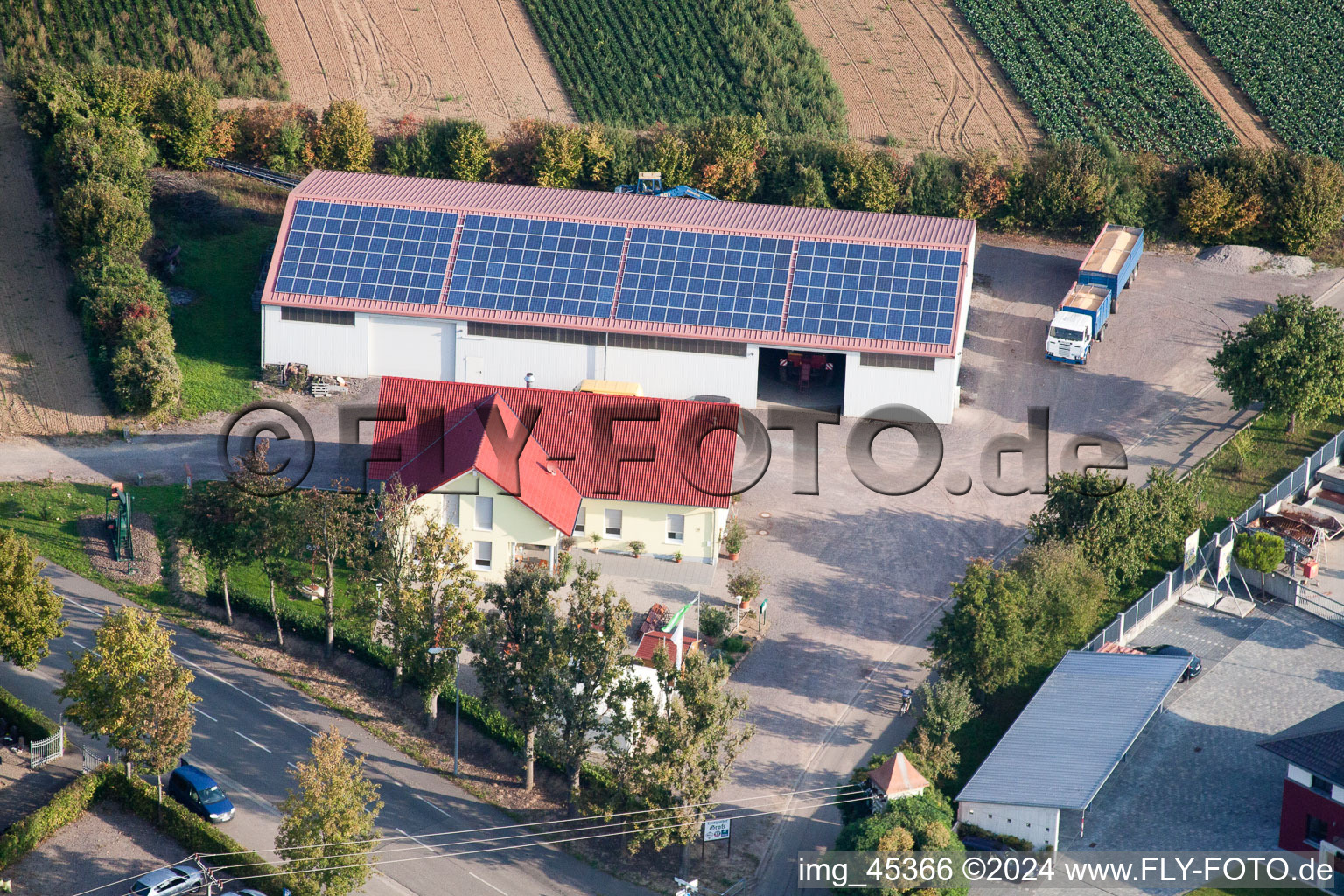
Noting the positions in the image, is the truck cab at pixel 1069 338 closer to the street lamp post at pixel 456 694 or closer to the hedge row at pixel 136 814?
the street lamp post at pixel 456 694

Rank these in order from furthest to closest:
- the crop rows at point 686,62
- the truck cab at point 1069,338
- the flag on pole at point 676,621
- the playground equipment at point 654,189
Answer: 1. the crop rows at point 686,62
2. the playground equipment at point 654,189
3. the truck cab at point 1069,338
4. the flag on pole at point 676,621

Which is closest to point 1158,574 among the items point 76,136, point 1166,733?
point 1166,733

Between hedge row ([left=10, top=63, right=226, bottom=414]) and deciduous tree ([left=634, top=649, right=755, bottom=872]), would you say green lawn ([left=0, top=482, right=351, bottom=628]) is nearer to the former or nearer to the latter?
hedge row ([left=10, top=63, right=226, bottom=414])

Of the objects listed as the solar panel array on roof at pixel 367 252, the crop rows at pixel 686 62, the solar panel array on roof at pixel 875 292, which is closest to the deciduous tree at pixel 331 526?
the solar panel array on roof at pixel 367 252

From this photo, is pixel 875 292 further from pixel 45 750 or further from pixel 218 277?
pixel 45 750

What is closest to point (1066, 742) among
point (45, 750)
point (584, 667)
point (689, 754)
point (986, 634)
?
point (986, 634)

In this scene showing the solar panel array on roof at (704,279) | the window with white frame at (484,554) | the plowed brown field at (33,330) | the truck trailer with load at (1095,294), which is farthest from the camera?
the truck trailer with load at (1095,294)

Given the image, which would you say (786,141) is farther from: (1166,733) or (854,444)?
(1166,733)
